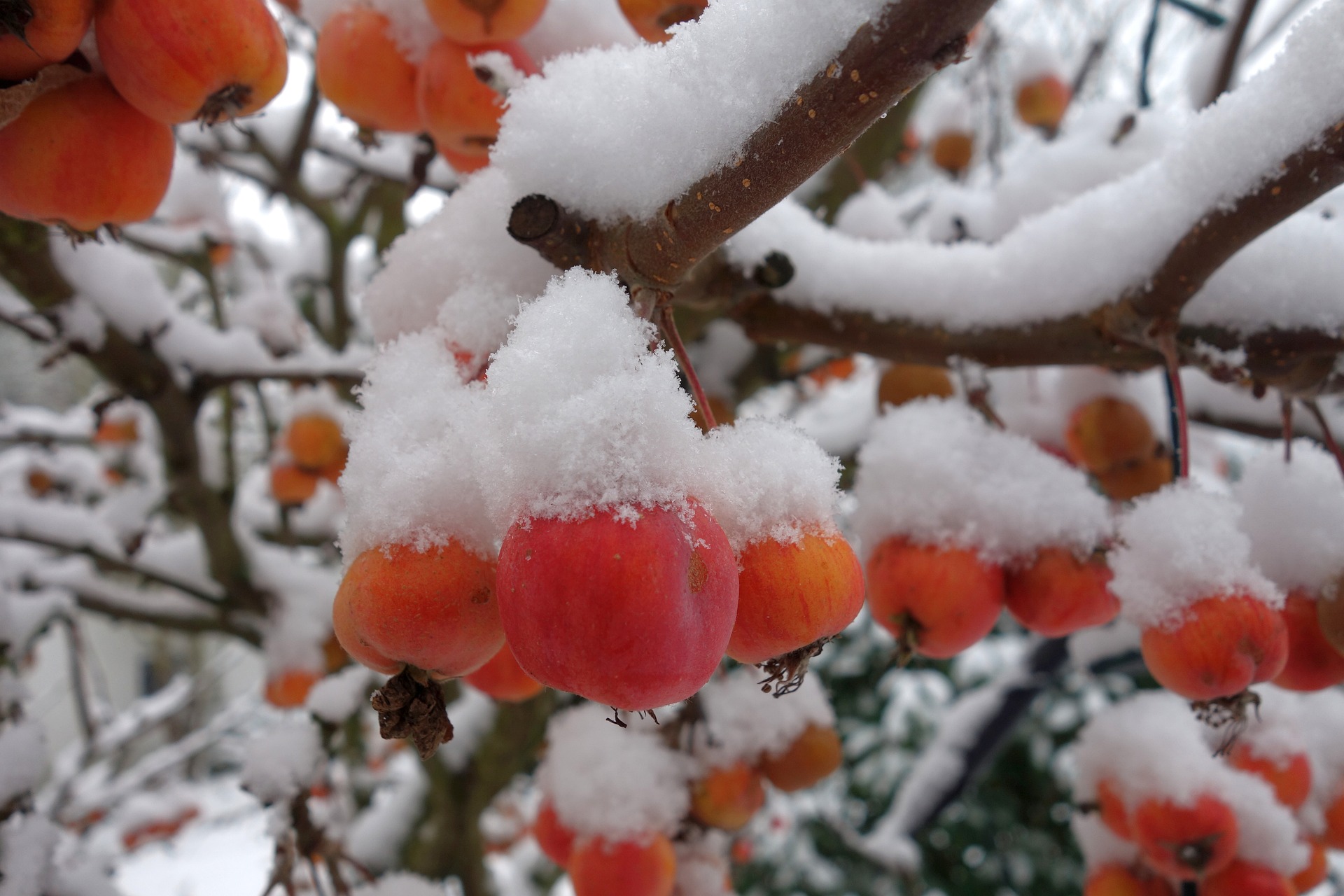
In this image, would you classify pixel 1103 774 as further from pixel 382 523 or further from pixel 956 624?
pixel 382 523

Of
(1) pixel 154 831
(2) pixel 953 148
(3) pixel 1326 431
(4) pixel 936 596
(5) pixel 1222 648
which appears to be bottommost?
(1) pixel 154 831

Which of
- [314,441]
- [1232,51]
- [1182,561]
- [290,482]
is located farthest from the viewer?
[290,482]

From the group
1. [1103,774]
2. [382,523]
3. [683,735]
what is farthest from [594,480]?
[1103,774]

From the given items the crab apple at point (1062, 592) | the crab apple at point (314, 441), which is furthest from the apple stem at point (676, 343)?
the crab apple at point (314, 441)

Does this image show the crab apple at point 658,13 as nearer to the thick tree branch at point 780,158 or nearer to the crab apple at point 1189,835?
the thick tree branch at point 780,158

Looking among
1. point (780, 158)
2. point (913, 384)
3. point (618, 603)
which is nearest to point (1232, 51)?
point (913, 384)

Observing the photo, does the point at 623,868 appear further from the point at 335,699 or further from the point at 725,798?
the point at 335,699
